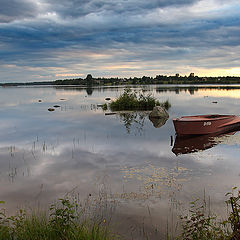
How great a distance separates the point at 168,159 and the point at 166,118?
582 inches

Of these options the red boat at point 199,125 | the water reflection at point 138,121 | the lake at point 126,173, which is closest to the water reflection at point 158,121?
the water reflection at point 138,121

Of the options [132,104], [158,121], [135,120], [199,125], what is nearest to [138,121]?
[135,120]

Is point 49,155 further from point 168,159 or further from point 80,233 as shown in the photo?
point 80,233

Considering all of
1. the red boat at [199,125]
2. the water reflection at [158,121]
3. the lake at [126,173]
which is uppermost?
the red boat at [199,125]

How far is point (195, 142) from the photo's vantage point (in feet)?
52.5

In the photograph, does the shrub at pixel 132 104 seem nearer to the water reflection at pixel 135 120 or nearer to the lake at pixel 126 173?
the water reflection at pixel 135 120

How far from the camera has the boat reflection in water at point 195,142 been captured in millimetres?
14179

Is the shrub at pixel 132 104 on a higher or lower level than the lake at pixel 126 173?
higher

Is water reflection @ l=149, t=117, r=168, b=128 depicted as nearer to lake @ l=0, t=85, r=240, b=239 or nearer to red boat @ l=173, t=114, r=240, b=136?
lake @ l=0, t=85, r=240, b=239

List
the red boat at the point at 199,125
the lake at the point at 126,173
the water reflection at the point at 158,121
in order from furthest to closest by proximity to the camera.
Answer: the water reflection at the point at 158,121
the red boat at the point at 199,125
the lake at the point at 126,173

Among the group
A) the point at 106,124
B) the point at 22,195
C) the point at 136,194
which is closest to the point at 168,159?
the point at 136,194

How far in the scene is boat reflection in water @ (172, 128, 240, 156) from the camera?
46.5 ft

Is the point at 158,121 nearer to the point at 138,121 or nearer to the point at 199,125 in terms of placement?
the point at 138,121

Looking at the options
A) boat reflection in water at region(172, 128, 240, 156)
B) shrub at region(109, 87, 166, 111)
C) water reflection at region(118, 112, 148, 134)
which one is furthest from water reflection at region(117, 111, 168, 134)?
shrub at region(109, 87, 166, 111)
